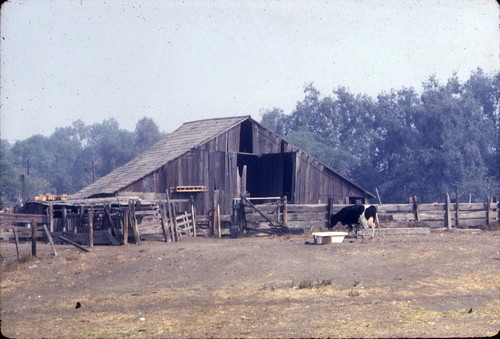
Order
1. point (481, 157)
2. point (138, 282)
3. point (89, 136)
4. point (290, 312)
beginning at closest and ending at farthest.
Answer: point (290, 312)
point (138, 282)
point (481, 157)
point (89, 136)

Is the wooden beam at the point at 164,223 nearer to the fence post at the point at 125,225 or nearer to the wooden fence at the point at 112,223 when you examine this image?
→ the wooden fence at the point at 112,223

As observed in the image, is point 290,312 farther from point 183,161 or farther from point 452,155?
point 452,155

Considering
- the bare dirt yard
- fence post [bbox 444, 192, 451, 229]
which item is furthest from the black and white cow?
fence post [bbox 444, 192, 451, 229]

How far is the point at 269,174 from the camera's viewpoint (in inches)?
1500

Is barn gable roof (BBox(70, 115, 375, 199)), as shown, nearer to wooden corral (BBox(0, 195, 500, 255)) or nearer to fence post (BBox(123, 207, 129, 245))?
wooden corral (BBox(0, 195, 500, 255))

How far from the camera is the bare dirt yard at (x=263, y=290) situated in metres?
11.1

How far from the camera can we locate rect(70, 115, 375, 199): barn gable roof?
105 feet

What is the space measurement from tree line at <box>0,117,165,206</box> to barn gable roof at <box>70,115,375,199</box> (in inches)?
1679

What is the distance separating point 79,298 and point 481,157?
198ft

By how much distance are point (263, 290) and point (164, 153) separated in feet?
71.7

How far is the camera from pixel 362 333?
10164mm

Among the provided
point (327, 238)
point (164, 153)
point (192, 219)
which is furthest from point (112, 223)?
point (164, 153)

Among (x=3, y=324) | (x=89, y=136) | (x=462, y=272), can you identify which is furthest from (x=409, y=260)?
(x=89, y=136)

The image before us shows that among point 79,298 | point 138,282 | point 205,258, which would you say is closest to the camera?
point 79,298
